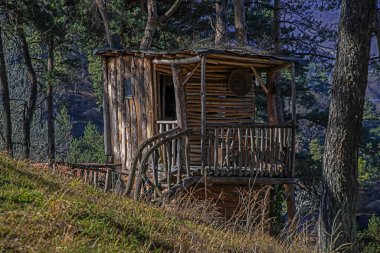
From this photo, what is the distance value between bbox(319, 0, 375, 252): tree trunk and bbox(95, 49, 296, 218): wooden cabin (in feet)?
11.1

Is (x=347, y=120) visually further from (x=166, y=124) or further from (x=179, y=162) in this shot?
(x=166, y=124)

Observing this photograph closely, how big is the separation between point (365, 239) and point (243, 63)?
11.3 m

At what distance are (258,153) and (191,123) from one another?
2657 millimetres

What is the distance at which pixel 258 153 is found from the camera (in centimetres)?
1202

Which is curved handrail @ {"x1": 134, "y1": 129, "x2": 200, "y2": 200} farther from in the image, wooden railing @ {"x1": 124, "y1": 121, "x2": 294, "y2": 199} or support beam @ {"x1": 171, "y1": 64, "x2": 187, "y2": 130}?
support beam @ {"x1": 171, "y1": 64, "x2": 187, "y2": 130}

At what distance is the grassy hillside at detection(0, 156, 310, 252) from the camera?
484 centimetres

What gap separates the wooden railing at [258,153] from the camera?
11898 mm

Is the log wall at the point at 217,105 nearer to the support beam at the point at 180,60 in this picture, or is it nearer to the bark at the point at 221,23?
the support beam at the point at 180,60

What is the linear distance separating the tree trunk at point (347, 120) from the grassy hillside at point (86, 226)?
1789mm

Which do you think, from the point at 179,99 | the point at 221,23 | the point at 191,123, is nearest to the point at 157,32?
the point at 221,23

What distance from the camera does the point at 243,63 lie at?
13.5 meters

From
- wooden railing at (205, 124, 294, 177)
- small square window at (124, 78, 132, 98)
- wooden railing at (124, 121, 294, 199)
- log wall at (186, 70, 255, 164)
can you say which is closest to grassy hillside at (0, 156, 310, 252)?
wooden railing at (124, 121, 294, 199)

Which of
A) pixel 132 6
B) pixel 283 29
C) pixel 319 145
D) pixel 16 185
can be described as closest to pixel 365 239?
pixel 283 29

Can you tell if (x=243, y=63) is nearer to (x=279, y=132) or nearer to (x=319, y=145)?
(x=279, y=132)
